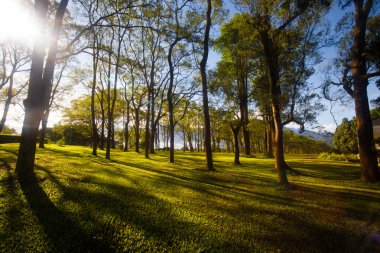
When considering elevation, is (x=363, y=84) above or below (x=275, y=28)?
below

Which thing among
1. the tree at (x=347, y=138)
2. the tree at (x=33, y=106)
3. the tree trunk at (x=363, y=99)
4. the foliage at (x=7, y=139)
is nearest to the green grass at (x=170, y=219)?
the tree at (x=33, y=106)

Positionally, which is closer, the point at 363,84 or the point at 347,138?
the point at 363,84

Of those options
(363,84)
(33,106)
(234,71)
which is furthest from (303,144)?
(33,106)

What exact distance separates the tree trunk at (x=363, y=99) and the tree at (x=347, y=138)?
30203mm

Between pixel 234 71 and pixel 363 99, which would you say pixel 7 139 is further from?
pixel 363 99

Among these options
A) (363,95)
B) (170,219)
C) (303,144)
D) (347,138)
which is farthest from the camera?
(303,144)

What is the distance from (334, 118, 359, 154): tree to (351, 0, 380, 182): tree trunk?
30.2 m

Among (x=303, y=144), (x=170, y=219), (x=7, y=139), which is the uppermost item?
(x=7, y=139)

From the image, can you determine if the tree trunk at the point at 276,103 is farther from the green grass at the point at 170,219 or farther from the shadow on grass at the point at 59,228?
the shadow on grass at the point at 59,228

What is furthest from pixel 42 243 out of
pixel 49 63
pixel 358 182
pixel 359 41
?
pixel 359 41

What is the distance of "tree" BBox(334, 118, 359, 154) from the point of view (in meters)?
35.4

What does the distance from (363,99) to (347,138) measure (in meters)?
33.2

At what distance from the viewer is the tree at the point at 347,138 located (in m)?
35.4

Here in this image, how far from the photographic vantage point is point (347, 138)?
36875 millimetres
